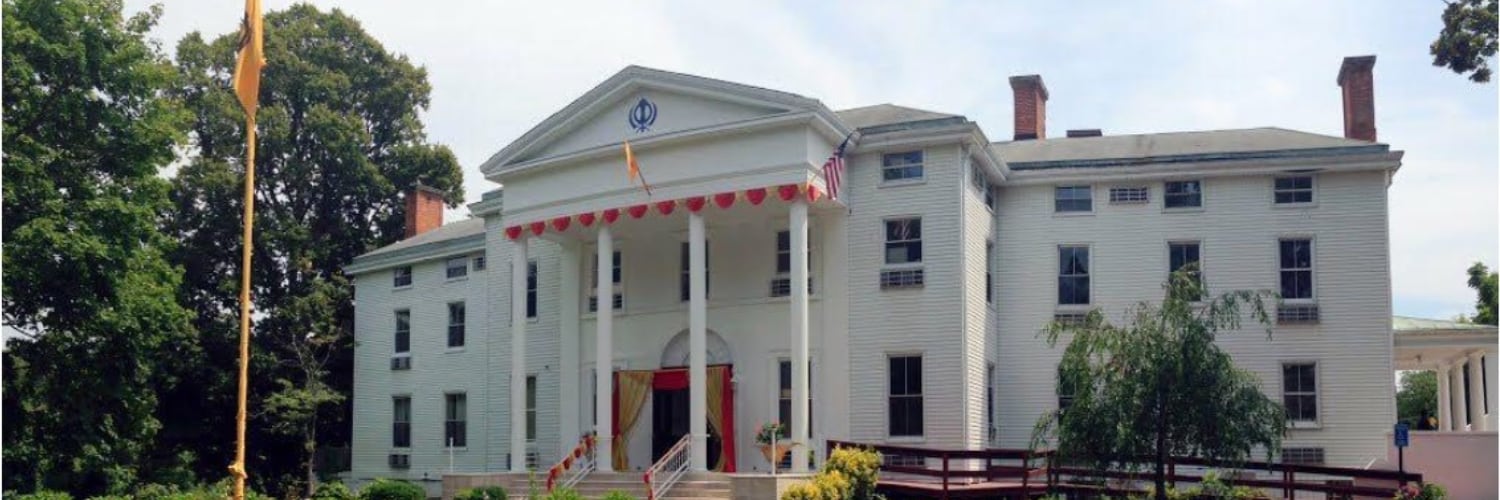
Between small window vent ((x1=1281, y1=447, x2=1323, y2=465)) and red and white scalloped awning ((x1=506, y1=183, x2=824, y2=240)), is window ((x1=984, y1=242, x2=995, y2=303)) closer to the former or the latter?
red and white scalloped awning ((x1=506, y1=183, x2=824, y2=240))

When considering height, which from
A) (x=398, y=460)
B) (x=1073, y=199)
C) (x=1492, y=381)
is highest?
(x=1073, y=199)

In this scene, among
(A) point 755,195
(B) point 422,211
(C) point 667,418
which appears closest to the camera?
(A) point 755,195

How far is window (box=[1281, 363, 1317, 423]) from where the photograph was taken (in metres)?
29.6

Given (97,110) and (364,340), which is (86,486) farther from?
(97,110)

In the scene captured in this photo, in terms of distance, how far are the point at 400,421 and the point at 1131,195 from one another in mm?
19824

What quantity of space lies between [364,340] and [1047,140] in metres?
19.1

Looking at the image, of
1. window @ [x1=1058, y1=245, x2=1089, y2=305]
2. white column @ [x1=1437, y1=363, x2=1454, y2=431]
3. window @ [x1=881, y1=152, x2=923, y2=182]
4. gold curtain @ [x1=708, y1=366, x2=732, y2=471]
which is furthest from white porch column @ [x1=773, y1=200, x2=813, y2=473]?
white column @ [x1=1437, y1=363, x2=1454, y2=431]

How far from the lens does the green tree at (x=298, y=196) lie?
4406cm

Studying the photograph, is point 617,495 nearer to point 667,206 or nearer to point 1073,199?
point 667,206

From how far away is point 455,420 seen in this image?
37.8m

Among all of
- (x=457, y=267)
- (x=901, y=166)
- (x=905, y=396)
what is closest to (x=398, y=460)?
(x=457, y=267)

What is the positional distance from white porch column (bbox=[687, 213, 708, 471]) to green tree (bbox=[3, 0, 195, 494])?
1284 centimetres

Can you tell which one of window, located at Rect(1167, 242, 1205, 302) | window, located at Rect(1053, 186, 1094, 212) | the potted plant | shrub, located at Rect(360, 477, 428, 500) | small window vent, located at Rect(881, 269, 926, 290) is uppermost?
window, located at Rect(1053, 186, 1094, 212)

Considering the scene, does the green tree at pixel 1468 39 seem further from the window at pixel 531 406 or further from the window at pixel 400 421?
the window at pixel 400 421
